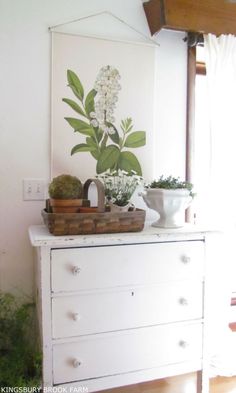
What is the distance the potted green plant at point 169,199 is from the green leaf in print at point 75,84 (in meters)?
0.66

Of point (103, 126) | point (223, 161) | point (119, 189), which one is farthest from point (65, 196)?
point (223, 161)

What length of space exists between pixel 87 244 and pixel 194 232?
1.70ft

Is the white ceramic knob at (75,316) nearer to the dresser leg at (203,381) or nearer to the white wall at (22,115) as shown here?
the white wall at (22,115)

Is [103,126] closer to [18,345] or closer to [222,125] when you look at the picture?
[222,125]

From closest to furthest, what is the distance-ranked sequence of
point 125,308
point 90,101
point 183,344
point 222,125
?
point 125,308 < point 183,344 < point 90,101 < point 222,125

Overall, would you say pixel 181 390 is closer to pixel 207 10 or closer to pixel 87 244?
pixel 87 244

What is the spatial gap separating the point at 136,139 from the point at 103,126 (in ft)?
0.70

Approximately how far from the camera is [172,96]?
74.6 inches

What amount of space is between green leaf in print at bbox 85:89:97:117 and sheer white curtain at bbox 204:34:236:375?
0.71 m

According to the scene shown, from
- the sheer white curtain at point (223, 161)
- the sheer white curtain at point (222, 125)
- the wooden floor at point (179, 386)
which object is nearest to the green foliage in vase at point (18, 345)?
the wooden floor at point (179, 386)

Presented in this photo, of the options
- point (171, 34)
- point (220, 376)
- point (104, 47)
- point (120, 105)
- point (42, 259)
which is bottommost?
point (220, 376)

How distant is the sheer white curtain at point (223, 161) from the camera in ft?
6.00

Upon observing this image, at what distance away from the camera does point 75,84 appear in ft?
5.52

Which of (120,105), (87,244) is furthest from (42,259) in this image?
(120,105)
